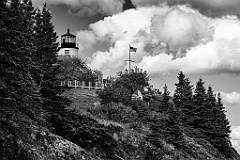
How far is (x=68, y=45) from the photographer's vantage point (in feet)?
237

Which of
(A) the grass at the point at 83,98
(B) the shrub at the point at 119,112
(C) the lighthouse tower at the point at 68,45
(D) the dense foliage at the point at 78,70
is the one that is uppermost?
(C) the lighthouse tower at the point at 68,45

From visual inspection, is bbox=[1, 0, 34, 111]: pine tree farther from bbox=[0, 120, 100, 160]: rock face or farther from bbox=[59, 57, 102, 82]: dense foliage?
bbox=[59, 57, 102, 82]: dense foliage

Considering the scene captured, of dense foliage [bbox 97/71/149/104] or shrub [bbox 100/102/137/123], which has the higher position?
dense foliage [bbox 97/71/149/104]

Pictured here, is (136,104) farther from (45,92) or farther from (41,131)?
(41,131)

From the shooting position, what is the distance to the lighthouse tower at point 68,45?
71.4 m

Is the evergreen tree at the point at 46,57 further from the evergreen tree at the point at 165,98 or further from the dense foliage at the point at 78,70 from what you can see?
the evergreen tree at the point at 165,98

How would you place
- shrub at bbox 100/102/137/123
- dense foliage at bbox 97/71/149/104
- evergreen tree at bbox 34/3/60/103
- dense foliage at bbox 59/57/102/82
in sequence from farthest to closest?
dense foliage at bbox 59/57/102/82
dense foliage at bbox 97/71/149/104
shrub at bbox 100/102/137/123
evergreen tree at bbox 34/3/60/103

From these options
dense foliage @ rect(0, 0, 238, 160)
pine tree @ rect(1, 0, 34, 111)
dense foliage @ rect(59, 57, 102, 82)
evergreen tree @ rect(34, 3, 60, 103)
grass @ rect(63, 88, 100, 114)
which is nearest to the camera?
pine tree @ rect(1, 0, 34, 111)

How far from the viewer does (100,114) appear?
140ft

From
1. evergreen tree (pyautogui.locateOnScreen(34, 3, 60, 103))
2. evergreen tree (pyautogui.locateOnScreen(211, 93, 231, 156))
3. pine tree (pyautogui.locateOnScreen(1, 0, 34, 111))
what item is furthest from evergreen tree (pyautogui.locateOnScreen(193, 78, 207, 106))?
pine tree (pyautogui.locateOnScreen(1, 0, 34, 111))

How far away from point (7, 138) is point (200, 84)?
42043mm

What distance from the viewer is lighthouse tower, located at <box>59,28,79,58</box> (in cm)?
7138

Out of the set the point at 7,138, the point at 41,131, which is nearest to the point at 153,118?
Result: the point at 41,131

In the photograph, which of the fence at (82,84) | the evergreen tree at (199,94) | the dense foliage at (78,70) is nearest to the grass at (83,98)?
the fence at (82,84)
